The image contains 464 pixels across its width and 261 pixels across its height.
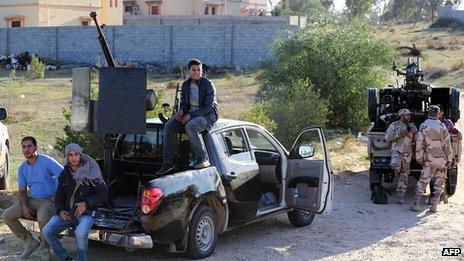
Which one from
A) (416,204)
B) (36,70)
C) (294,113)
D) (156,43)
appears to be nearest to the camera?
(416,204)

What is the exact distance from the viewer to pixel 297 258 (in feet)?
25.6

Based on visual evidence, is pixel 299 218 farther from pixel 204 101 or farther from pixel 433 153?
pixel 433 153

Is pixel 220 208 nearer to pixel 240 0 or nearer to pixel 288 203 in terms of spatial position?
pixel 288 203

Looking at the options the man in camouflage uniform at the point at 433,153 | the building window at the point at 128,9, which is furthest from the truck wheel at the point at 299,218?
the building window at the point at 128,9

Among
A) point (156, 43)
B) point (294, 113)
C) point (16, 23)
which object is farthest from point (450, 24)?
point (294, 113)

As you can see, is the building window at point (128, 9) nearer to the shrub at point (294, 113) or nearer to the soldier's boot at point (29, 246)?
the shrub at point (294, 113)

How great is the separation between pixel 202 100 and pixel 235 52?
32.3 m

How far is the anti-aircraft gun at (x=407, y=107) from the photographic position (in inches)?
449

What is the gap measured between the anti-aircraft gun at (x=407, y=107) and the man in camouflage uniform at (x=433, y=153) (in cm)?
92

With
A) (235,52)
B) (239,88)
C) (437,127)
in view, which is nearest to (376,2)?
(235,52)

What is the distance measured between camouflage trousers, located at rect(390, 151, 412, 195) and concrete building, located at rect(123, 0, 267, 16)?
50151mm

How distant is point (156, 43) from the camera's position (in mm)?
41062

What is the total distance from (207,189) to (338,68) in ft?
40.6

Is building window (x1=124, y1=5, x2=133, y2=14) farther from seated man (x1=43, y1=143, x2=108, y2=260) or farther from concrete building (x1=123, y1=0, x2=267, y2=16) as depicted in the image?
seated man (x1=43, y1=143, x2=108, y2=260)
